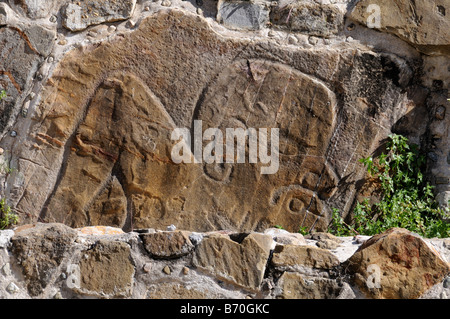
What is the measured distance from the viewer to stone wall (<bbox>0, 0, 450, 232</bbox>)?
3.93m

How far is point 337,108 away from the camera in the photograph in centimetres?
403

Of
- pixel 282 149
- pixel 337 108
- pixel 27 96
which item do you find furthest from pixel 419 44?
pixel 27 96

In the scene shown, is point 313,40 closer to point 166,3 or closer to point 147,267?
point 166,3

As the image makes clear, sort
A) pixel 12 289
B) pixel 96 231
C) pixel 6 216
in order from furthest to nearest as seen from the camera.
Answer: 1. pixel 6 216
2. pixel 96 231
3. pixel 12 289

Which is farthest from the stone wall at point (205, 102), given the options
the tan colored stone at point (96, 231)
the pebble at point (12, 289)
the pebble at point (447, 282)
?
the pebble at point (447, 282)

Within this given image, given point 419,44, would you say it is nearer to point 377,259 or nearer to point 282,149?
point 282,149

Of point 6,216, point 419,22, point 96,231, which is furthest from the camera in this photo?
point 419,22

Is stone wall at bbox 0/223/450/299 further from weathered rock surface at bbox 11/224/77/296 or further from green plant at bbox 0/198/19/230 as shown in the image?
green plant at bbox 0/198/19/230

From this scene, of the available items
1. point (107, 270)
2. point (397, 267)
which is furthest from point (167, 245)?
point (397, 267)

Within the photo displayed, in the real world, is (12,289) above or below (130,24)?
below

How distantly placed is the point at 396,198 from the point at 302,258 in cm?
151

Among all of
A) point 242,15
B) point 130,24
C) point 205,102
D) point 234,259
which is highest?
point 242,15

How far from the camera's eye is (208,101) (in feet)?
13.1


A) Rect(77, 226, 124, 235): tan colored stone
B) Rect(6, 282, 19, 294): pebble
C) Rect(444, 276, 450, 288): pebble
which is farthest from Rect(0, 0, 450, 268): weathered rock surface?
Rect(444, 276, 450, 288): pebble
